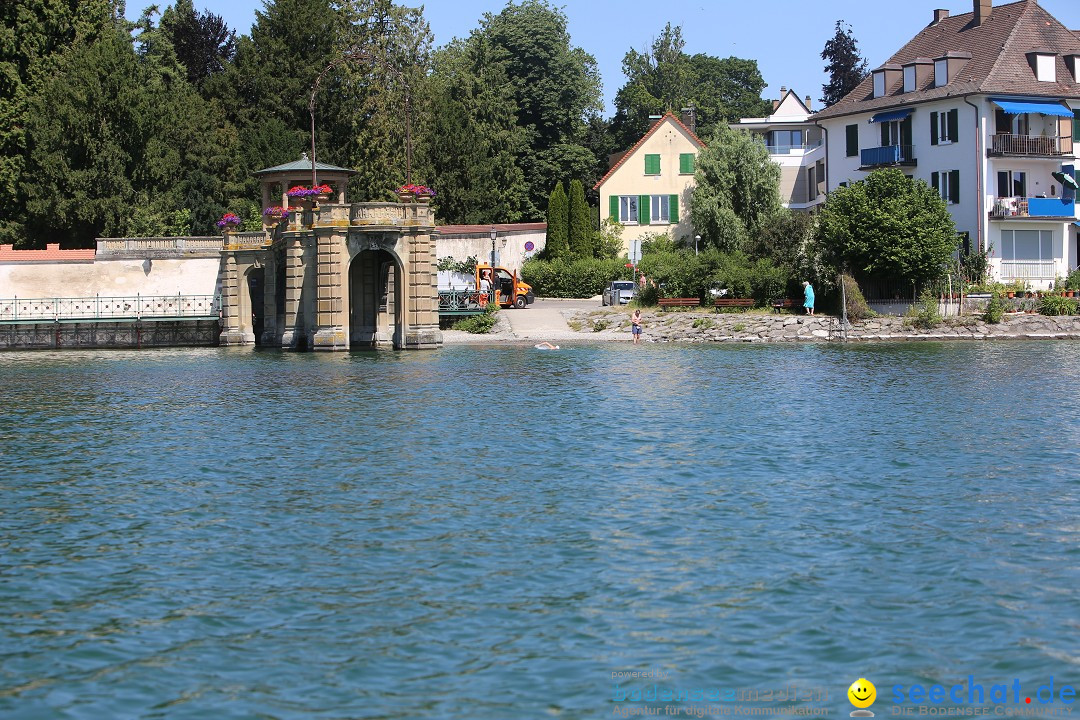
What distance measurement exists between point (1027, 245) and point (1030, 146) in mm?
4872

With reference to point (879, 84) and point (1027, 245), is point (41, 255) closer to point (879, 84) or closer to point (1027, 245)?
point (879, 84)

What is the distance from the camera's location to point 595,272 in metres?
72.7

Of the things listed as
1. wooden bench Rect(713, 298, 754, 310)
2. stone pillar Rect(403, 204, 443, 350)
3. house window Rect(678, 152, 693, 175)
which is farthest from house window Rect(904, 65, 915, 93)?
stone pillar Rect(403, 204, 443, 350)

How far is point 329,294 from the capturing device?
55531 mm

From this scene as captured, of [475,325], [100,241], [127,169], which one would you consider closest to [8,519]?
[475,325]

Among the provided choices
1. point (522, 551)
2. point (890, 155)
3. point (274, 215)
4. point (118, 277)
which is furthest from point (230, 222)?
point (522, 551)

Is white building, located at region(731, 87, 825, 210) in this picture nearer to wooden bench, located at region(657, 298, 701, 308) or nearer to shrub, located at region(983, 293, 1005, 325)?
wooden bench, located at region(657, 298, 701, 308)

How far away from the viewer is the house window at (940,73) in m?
65.7

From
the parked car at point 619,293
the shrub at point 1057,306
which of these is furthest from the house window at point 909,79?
the parked car at point 619,293

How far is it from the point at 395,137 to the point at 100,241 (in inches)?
845

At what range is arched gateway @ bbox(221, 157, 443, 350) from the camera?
55.4m

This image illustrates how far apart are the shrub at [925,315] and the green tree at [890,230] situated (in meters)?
1.33

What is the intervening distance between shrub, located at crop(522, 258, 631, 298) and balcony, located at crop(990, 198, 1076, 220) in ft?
67.3

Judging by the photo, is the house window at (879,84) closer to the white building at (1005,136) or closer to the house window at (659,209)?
the white building at (1005,136)
